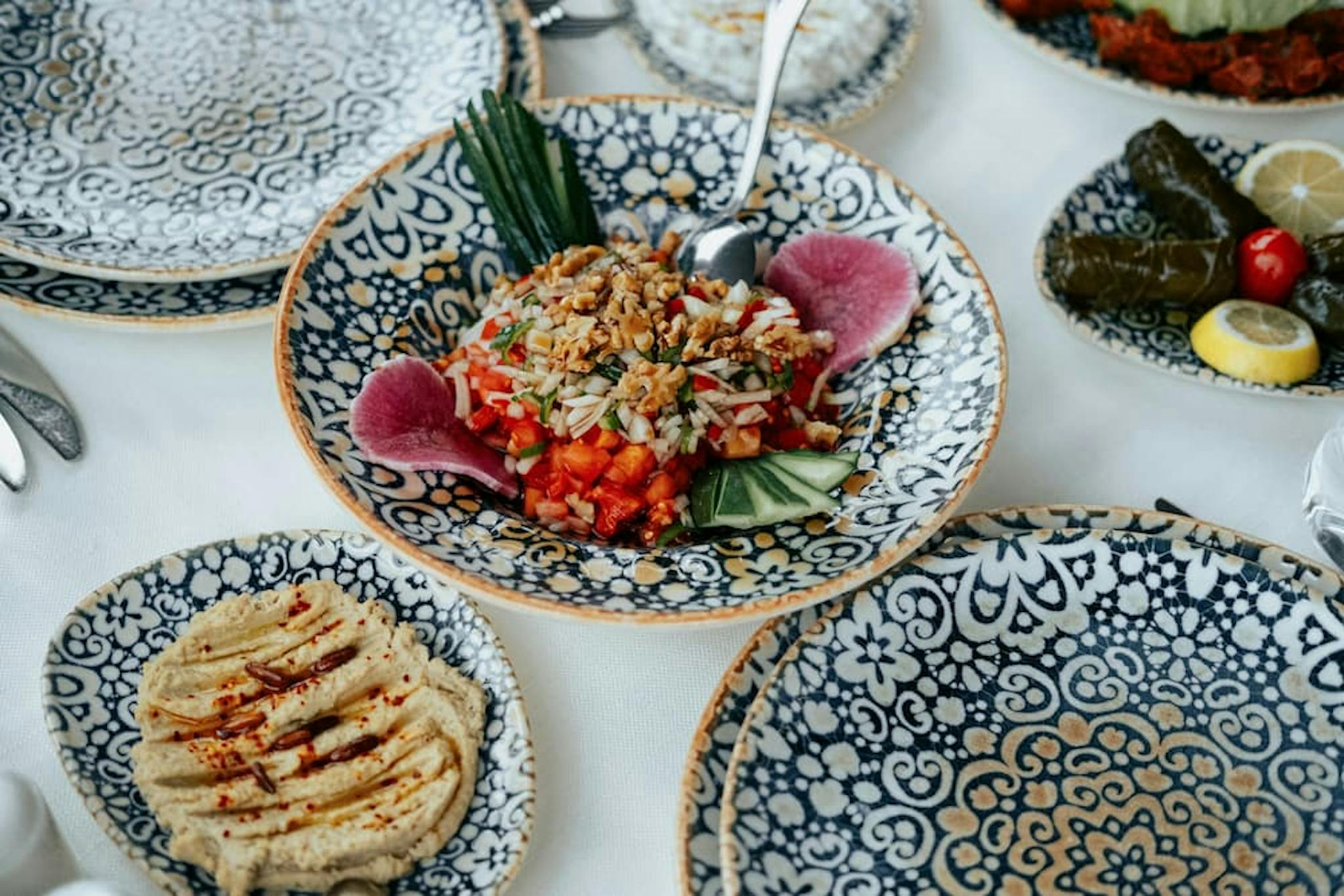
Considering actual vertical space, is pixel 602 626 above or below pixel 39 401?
below

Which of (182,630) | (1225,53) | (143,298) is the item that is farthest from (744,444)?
(1225,53)

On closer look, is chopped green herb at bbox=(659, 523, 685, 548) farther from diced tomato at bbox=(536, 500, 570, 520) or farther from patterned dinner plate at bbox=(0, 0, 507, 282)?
patterned dinner plate at bbox=(0, 0, 507, 282)

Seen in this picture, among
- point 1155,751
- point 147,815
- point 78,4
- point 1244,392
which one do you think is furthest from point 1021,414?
point 78,4

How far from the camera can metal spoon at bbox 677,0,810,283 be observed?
209 centimetres

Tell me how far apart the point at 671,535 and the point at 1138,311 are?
3.76 ft

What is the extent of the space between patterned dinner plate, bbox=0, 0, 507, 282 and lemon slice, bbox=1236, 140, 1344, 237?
164 centimetres

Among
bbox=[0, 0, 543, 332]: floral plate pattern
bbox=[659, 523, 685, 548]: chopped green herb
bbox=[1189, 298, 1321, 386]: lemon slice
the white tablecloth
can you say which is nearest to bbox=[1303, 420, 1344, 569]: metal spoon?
the white tablecloth

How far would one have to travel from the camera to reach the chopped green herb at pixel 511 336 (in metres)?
1.86

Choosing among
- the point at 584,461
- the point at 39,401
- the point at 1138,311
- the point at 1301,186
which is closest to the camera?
the point at 584,461

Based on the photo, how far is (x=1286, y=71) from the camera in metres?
2.58

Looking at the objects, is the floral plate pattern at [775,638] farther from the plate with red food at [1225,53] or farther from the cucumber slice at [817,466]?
the plate with red food at [1225,53]

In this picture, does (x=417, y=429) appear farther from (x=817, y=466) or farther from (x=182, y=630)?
(x=817, y=466)

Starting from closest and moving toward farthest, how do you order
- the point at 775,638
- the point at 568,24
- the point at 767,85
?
the point at 775,638
the point at 767,85
the point at 568,24

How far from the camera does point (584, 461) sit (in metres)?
1.77
